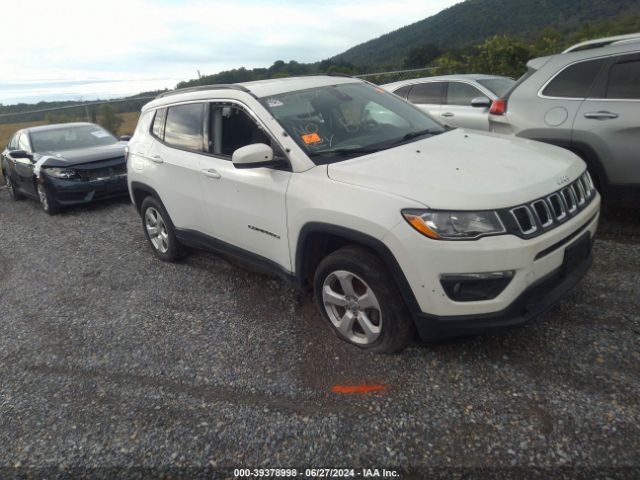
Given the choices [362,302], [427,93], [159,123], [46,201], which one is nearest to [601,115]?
[362,302]

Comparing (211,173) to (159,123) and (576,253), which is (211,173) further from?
(576,253)

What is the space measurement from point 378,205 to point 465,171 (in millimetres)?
579

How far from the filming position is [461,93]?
305 inches

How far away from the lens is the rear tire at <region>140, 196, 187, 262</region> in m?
4.84

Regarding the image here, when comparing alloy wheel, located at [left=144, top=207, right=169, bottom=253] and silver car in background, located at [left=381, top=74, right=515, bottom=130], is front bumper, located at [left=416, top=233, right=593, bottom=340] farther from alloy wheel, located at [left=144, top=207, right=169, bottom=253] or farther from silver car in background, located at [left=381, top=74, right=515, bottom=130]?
silver car in background, located at [left=381, top=74, right=515, bottom=130]

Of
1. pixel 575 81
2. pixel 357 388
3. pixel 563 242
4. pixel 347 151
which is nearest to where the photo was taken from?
pixel 563 242

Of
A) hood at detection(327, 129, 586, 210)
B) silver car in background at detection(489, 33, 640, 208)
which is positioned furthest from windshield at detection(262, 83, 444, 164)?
silver car in background at detection(489, 33, 640, 208)

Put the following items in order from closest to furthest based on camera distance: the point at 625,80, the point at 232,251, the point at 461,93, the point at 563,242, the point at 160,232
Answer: the point at 563,242, the point at 232,251, the point at 625,80, the point at 160,232, the point at 461,93

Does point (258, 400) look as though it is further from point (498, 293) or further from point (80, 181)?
point (80, 181)

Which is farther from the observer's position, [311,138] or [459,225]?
[311,138]

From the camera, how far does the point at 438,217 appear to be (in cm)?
256

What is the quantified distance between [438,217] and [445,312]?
526 mm

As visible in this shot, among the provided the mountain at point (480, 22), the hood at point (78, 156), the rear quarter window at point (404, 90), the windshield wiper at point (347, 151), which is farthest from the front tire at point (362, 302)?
the mountain at point (480, 22)

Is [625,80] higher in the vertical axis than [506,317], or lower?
higher
